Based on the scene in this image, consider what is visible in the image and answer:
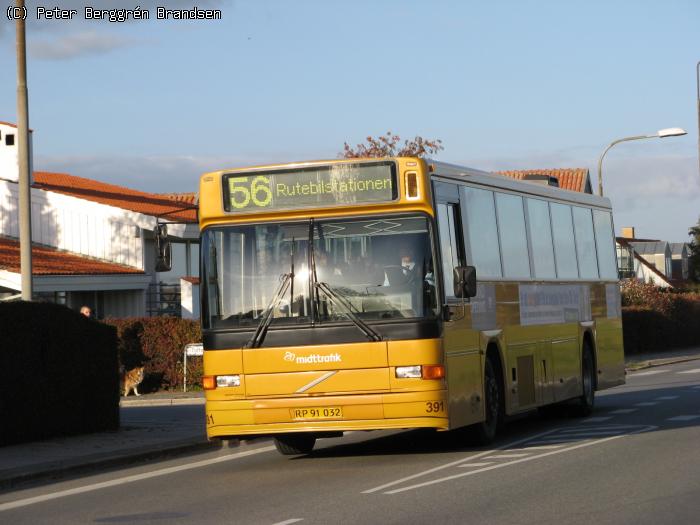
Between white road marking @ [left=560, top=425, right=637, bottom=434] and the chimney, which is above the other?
the chimney

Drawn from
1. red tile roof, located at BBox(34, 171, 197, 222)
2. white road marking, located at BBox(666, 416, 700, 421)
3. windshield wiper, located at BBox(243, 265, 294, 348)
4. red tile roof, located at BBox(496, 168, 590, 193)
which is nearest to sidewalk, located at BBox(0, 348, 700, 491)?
windshield wiper, located at BBox(243, 265, 294, 348)

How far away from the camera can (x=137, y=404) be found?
27.0 meters

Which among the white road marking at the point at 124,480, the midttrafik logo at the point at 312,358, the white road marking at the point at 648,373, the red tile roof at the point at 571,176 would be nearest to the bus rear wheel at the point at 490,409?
the midttrafik logo at the point at 312,358

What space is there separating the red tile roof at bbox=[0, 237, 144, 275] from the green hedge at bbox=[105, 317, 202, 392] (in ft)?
21.0

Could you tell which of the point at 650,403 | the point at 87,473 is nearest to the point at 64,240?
the point at 650,403

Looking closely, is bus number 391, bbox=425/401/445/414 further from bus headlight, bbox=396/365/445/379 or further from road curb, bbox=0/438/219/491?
road curb, bbox=0/438/219/491

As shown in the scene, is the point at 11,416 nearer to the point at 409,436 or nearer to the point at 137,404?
the point at 409,436

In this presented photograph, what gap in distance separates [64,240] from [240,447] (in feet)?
90.3

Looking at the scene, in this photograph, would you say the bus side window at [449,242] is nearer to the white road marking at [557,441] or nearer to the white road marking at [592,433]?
the white road marking at [557,441]

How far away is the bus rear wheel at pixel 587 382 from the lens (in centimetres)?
2083

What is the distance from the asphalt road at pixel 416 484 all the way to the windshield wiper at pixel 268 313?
1397 millimetres

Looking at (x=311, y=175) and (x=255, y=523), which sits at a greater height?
(x=311, y=175)

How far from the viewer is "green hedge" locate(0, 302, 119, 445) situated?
16953mm

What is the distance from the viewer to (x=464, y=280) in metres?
14.5
